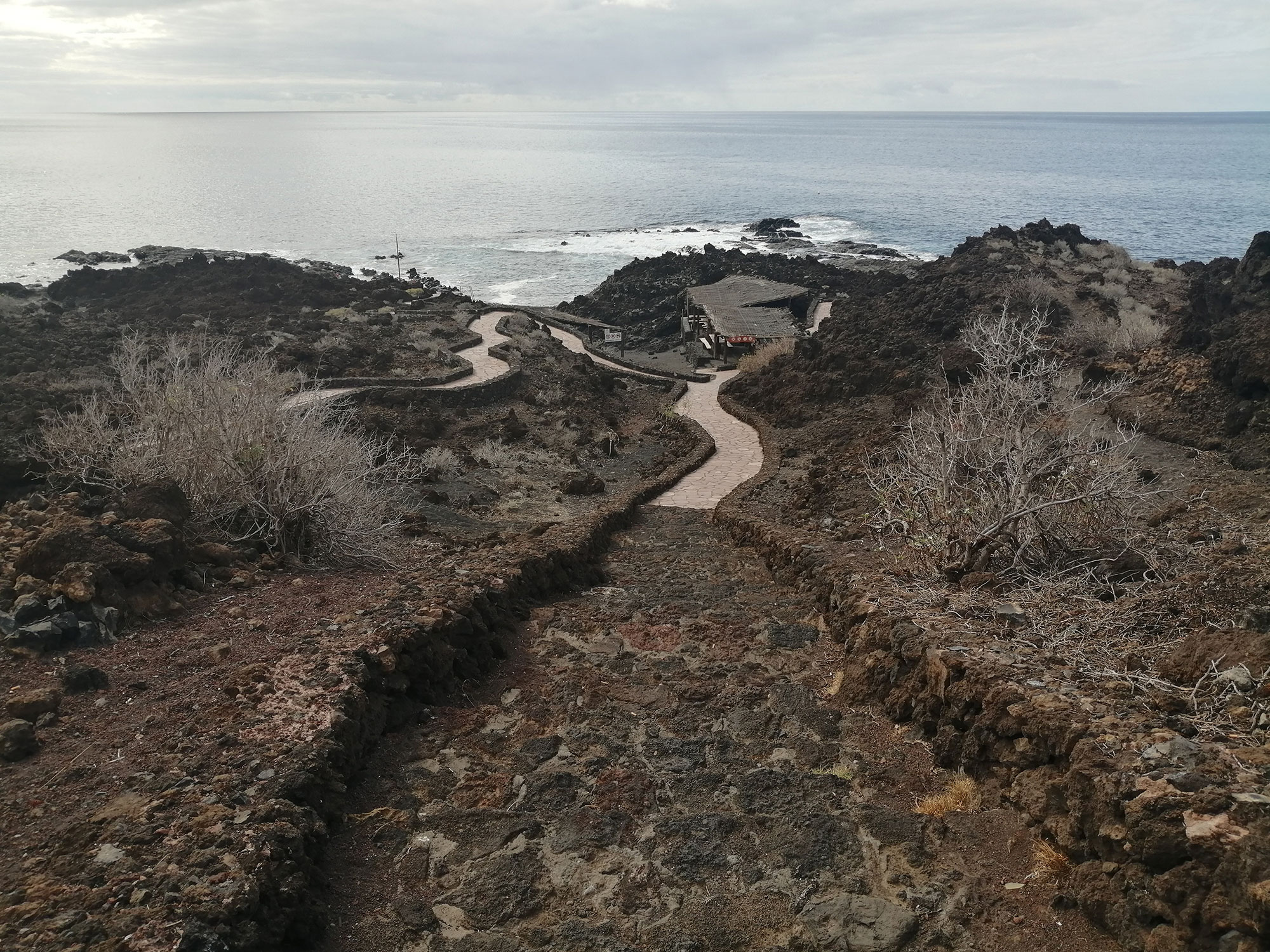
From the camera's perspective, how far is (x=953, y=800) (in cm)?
608

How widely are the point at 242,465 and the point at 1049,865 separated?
9919 mm

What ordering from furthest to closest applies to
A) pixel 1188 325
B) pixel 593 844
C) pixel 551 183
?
1. pixel 551 183
2. pixel 1188 325
3. pixel 593 844

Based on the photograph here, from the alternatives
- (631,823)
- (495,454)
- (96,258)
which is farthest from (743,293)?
(96,258)

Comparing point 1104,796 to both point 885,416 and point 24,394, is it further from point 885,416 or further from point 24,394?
point 24,394

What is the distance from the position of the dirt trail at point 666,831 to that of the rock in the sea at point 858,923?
1cm

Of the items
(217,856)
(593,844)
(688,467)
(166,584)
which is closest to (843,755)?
(593,844)

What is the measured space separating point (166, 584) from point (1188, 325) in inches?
848

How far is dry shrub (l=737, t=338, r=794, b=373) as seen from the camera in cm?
2988

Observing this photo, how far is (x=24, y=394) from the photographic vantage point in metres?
18.3

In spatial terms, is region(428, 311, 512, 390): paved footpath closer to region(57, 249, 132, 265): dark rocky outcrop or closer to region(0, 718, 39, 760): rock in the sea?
region(0, 718, 39, 760): rock in the sea

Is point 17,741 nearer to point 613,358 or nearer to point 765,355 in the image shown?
point 765,355

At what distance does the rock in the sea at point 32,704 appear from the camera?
6.15 m

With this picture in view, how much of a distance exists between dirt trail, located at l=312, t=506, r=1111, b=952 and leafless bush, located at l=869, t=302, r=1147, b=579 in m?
1.86

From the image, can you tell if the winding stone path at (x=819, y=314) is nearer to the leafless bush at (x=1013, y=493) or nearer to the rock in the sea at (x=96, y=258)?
the leafless bush at (x=1013, y=493)
